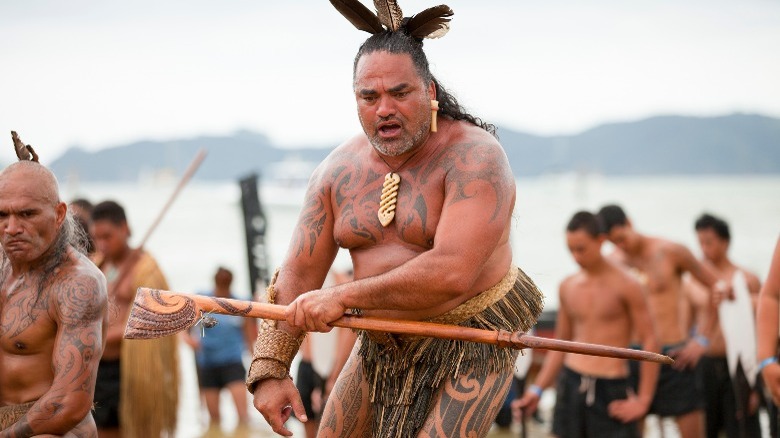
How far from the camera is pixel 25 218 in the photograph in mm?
4801

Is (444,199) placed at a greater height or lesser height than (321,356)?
greater

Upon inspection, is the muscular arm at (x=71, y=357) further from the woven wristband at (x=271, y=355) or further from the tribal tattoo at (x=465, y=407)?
the tribal tattoo at (x=465, y=407)

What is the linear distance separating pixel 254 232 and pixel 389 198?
626cm

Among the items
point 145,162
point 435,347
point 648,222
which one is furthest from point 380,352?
point 145,162

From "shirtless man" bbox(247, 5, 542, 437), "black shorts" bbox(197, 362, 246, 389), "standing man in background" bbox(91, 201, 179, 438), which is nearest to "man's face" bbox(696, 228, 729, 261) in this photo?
"standing man in background" bbox(91, 201, 179, 438)

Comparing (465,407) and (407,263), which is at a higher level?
(407,263)

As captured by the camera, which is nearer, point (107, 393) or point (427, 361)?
point (427, 361)

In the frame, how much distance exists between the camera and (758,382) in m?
7.00

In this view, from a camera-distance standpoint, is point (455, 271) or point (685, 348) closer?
point (455, 271)

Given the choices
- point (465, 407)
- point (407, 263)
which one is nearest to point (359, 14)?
point (407, 263)

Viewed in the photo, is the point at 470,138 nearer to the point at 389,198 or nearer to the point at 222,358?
the point at 389,198

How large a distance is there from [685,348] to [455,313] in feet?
15.9

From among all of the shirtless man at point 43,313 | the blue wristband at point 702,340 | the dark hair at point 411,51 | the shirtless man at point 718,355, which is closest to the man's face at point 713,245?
the shirtless man at point 718,355

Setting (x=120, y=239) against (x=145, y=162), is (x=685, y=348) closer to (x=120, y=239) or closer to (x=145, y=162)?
(x=120, y=239)
